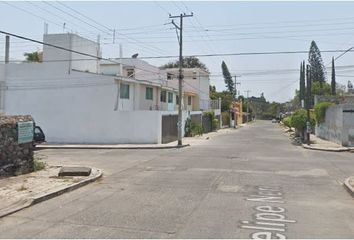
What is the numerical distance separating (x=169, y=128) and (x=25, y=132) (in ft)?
78.7

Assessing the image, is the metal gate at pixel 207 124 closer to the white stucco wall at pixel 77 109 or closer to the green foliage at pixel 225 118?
the green foliage at pixel 225 118

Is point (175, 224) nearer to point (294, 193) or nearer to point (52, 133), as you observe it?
point (294, 193)

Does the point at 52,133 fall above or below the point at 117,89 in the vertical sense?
below

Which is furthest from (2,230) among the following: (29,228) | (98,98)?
(98,98)

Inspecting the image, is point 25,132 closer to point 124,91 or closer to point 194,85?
point 124,91

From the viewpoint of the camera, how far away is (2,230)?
28.4 feet

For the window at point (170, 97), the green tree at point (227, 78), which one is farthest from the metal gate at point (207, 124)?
the green tree at point (227, 78)

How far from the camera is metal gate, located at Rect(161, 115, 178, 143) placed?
38.8 metres

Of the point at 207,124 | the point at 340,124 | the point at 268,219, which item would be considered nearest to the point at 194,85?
the point at 207,124

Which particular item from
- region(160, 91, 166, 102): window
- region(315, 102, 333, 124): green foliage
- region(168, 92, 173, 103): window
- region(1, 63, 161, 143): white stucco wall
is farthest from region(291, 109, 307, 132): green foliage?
region(168, 92, 173, 103): window

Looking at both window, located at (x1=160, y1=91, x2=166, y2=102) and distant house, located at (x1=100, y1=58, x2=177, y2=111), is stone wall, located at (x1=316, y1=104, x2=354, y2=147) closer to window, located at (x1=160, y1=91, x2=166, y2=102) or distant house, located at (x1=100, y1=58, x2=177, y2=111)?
distant house, located at (x1=100, y1=58, x2=177, y2=111)

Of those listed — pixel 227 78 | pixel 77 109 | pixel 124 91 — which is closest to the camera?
pixel 77 109

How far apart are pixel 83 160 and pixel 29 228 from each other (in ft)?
47.3

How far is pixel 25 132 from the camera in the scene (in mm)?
16750
